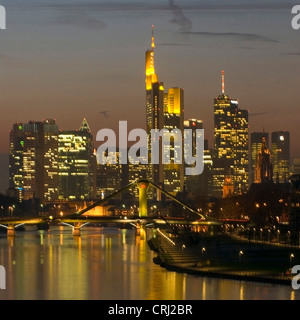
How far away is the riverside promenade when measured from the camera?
81.0m

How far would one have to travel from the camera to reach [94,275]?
92.0 m

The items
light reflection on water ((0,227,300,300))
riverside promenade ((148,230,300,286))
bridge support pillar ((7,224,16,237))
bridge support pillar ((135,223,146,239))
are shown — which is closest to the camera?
light reflection on water ((0,227,300,300))

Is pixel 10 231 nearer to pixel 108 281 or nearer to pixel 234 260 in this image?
pixel 234 260

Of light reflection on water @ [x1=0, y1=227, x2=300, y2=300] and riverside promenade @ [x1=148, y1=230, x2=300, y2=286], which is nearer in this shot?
light reflection on water @ [x1=0, y1=227, x2=300, y2=300]

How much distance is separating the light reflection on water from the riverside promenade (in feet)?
4.14

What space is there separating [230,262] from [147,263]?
11.0 metres

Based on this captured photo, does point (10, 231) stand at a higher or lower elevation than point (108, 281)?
higher

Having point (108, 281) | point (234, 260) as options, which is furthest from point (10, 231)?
point (108, 281)

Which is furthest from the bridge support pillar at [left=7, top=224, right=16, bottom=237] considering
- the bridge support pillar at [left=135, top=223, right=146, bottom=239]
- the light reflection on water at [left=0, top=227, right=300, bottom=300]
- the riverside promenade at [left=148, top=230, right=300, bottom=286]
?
the light reflection on water at [left=0, top=227, right=300, bottom=300]

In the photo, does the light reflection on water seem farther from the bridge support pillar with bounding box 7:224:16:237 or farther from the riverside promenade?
the bridge support pillar with bounding box 7:224:16:237

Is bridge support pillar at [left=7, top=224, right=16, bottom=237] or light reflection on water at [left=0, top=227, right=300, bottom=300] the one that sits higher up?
bridge support pillar at [left=7, top=224, right=16, bottom=237]

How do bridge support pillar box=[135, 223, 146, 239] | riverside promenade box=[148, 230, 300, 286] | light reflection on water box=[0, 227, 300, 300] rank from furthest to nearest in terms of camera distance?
1. bridge support pillar box=[135, 223, 146, 239]
2. riverside promenade box=[148, 230, 300, 286]
3. light reflection on water box=[0, 227, 300, 300]

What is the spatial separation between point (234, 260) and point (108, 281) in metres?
14.7

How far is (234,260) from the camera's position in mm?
97125
